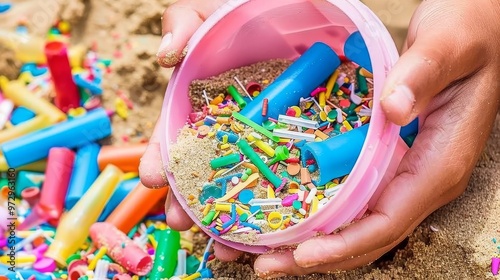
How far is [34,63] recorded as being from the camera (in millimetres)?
1872

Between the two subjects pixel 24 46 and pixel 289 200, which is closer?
pixel 289 200

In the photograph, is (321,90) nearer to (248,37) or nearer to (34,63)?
(248,37)

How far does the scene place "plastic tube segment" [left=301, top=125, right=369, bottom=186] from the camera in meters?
1.09

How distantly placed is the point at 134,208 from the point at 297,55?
0.51 metres

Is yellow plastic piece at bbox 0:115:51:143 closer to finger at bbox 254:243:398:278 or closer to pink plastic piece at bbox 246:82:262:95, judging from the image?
pink plastic piece at bbox 246:82:262:95

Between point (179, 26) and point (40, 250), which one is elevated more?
point (179, 26)

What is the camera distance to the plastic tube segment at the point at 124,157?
1605 mm

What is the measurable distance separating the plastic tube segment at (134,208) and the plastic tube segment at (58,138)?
24 centimetres

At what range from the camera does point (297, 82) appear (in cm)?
126

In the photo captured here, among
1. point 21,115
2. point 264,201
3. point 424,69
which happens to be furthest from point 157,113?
point 424,69

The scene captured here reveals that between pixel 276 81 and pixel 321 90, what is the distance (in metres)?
0.09

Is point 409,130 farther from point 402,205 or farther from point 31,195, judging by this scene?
point 31,195

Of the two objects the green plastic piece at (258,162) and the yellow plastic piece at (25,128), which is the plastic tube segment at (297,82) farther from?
the yellow plastic piece at (25,128)

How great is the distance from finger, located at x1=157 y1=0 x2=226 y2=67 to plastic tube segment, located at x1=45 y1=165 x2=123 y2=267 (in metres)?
0.42
